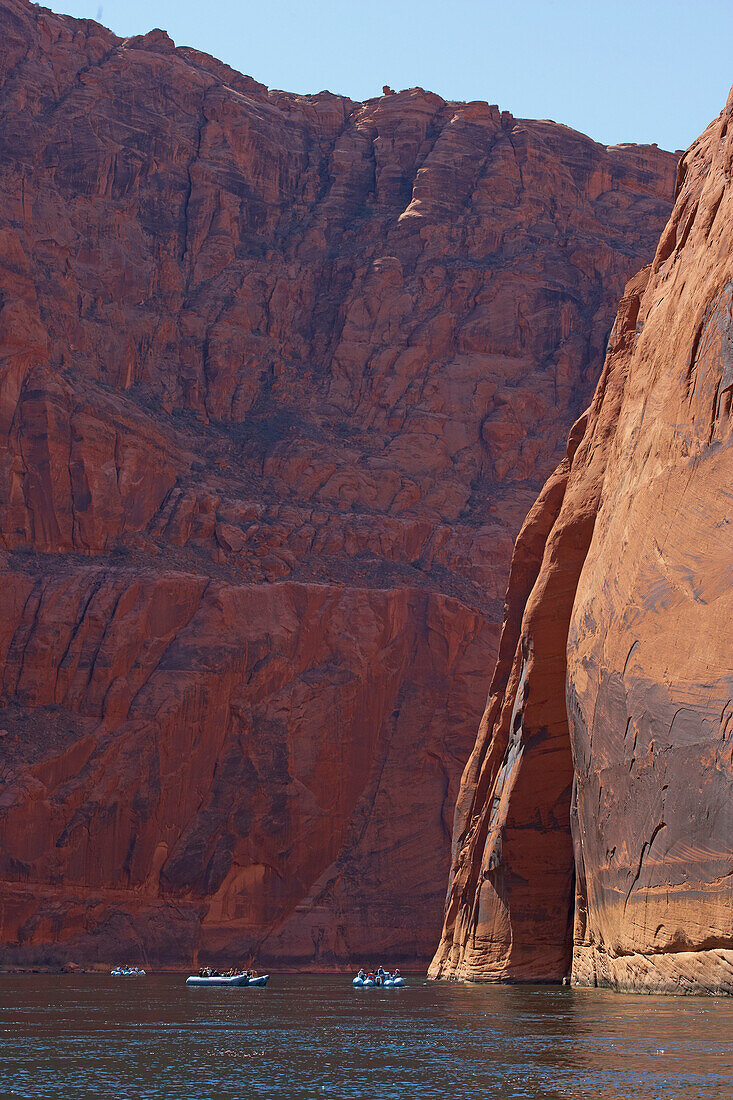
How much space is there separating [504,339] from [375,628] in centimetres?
3496

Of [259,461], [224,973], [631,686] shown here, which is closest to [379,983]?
[224,973]

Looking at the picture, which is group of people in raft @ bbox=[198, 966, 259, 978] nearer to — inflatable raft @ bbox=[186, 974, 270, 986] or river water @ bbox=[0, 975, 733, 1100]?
inflatable raft @ bbox=[186, 974, 270, 986]

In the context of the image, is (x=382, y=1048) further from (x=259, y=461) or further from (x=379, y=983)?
(x=259, y=461)

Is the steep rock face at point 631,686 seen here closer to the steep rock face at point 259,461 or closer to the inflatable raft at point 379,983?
the inflatable raft at point 379,983

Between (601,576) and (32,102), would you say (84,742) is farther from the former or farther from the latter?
(32,102)

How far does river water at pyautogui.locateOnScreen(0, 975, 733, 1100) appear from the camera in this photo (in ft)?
87.2

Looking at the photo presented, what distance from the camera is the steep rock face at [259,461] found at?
90375 mm

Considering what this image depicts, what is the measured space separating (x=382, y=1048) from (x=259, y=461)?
81.8 metres

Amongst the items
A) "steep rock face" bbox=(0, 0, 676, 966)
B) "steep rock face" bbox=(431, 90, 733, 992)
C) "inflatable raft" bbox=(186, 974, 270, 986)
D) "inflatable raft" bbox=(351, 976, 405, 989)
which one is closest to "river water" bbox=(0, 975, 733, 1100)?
"steep rock face" bbox=(431, 90, 733, 992)

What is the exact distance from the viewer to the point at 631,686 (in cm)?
4500

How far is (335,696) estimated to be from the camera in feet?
317

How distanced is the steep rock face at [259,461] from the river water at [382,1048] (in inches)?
1451

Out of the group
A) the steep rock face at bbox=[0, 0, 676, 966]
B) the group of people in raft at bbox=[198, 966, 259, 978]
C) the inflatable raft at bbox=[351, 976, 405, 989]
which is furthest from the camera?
the steep rock face at bbox=[0, 0, 676, 966]

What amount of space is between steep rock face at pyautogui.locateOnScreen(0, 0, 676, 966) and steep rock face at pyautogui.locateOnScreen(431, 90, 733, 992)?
1075 inches
